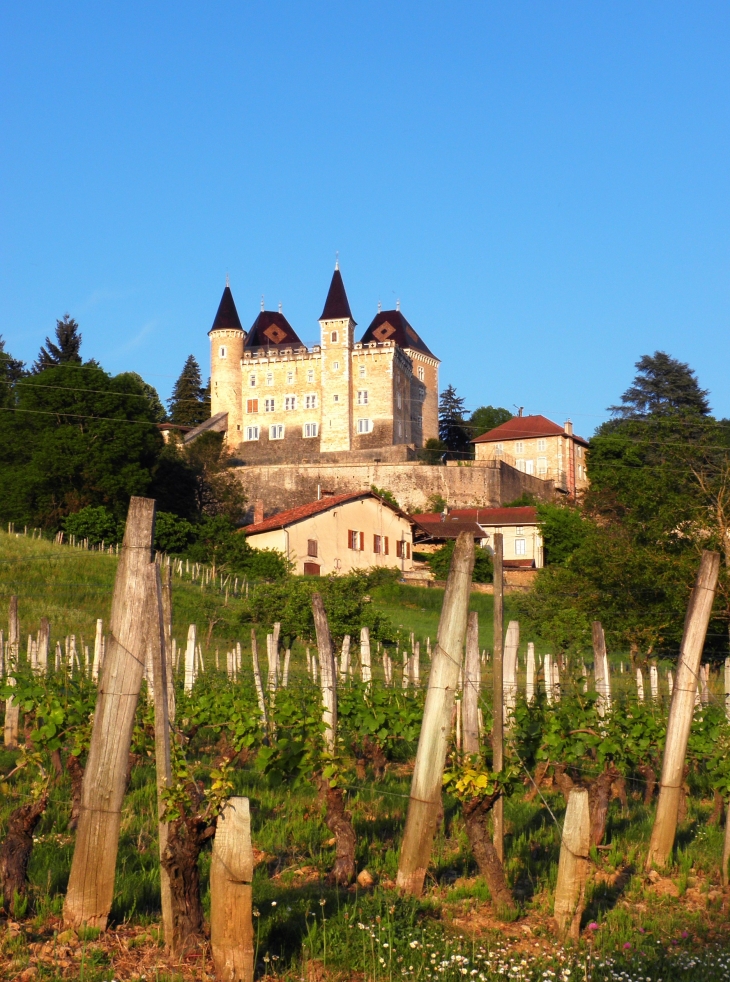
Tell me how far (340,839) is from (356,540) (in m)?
38.7

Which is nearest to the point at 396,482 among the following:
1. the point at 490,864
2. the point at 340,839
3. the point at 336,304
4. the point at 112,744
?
the point at 336,304

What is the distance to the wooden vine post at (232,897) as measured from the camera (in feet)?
15.7

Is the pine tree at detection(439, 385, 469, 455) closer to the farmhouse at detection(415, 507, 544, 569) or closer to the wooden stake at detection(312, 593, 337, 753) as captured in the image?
the farmhouse at detection(415, 507, 544, 569)

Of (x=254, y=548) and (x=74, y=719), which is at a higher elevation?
(x=254, y=548)

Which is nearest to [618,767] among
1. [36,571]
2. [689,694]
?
[689,694]

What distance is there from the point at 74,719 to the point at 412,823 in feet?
14.8

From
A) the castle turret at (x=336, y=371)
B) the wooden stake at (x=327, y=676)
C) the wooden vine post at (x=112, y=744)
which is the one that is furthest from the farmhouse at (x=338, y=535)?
the wooden vine post at (x=112, y=744)

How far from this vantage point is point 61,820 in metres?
7.84

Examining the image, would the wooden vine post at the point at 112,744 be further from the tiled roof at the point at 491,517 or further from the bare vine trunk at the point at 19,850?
the tiled roof at the point at 491,517

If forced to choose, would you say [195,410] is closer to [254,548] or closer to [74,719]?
[254,548]

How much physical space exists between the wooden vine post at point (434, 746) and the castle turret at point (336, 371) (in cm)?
7038

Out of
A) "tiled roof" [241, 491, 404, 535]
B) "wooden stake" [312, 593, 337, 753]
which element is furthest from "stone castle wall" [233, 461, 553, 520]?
"wooden stake" [312, 593, 337, 753]

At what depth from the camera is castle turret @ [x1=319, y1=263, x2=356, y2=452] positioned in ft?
253

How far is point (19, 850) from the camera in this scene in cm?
573
